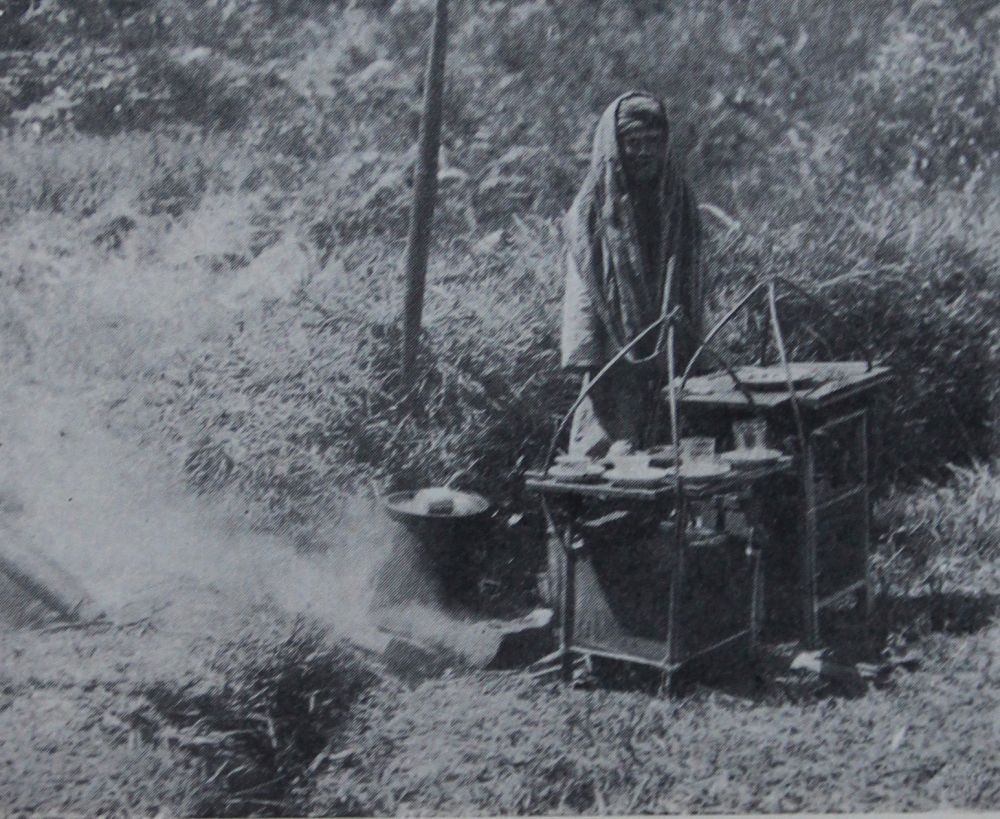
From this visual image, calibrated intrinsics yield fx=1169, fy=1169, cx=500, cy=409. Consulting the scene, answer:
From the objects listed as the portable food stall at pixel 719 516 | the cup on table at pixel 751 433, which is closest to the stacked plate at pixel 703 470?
the portable food stall at pixel 719 516

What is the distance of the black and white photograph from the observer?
2.99 metres

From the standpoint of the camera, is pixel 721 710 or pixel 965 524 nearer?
pixel 721 710

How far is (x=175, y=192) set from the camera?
3.29 meters

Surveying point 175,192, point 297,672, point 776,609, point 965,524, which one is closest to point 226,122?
point 175,192

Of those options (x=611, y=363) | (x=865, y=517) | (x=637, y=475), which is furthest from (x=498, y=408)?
(x=865, y=517)

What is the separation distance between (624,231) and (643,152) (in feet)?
0.75

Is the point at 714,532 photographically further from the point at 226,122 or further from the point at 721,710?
the point at 226,122

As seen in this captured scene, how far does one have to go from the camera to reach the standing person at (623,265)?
3.31m

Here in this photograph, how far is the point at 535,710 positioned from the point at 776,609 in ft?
2.48

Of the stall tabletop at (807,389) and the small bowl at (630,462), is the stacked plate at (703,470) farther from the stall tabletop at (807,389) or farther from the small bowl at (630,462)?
the stall tabletop at (807,389)

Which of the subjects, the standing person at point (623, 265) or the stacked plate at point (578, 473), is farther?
the standing person at point (623, 265)

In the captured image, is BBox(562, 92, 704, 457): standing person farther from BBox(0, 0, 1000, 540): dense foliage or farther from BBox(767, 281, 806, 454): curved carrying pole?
BBox(767, 281, 806, 454): curved carrying pole

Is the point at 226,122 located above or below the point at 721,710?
above

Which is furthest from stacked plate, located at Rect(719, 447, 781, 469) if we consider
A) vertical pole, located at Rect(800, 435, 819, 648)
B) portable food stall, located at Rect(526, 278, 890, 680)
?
vertical pole, located at Rect(800, 435, 819, 648)
